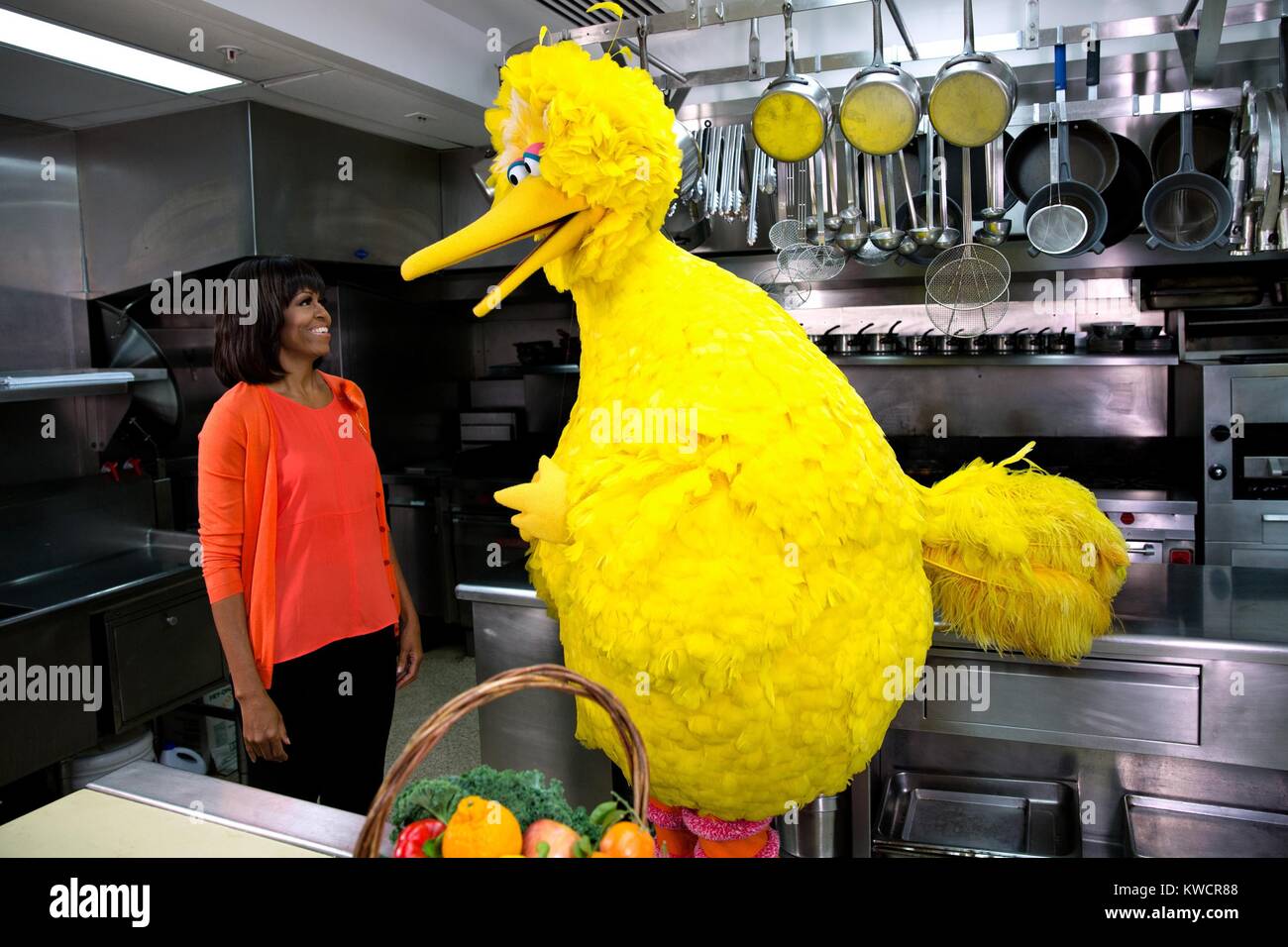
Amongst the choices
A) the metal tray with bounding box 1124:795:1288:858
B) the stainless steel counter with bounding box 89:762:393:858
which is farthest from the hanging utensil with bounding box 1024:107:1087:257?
the stainless steel counter with bounding box 89:762:393:858

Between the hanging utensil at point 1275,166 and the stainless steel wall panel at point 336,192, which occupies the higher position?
the stainless steel wall panel at point 336,192

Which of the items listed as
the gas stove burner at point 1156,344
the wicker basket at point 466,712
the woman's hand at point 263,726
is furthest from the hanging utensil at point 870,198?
the wicker basket at point 466,712

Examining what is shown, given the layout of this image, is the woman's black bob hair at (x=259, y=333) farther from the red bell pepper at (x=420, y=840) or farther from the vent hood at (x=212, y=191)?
the vent hood at (x=212, y=191)

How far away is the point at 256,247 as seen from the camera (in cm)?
345

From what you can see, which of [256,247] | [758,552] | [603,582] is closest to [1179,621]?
[758,552]

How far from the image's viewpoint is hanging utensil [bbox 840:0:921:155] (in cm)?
222

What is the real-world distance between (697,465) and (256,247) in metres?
2.90

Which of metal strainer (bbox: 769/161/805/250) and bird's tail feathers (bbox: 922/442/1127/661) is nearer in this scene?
bird's tail feathers (bbox: 922/442/1127/661)

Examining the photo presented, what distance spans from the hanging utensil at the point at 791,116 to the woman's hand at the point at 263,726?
5.60 feet

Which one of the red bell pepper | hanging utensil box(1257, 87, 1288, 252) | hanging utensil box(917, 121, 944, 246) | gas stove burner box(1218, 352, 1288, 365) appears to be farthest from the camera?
gas stove burner box(1218, 352, 1288, 365)

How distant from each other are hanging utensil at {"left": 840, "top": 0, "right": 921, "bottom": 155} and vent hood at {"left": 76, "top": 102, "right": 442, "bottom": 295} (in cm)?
228

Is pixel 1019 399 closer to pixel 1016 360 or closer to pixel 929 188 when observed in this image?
pixel 1016 360

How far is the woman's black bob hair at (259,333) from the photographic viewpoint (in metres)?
1.78

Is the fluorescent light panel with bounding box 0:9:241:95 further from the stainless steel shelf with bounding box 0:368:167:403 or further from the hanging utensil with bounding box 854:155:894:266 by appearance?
the hanging utensil with bounding box 854:155:894:266
